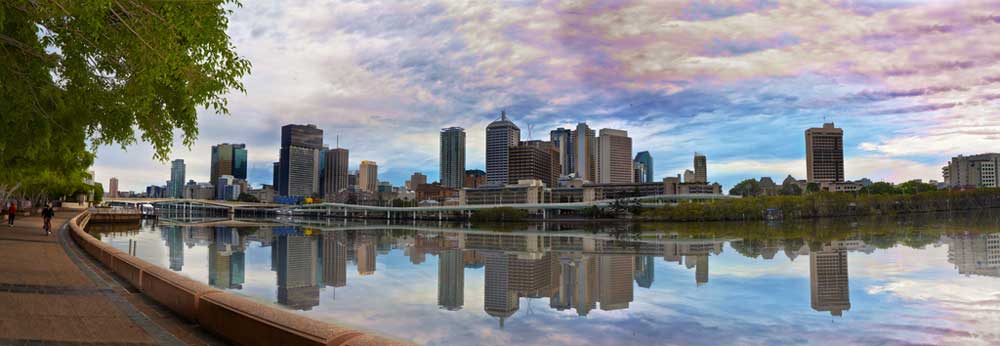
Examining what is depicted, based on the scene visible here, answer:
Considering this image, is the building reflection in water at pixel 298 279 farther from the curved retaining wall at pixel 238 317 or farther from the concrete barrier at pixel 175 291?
the curved retaining wall at pixel 238 317

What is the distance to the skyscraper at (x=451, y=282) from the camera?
1861cm

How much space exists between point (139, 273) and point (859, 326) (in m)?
17.1

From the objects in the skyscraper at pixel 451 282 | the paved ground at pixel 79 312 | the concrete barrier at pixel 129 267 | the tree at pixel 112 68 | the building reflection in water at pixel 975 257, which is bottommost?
the skyscraper at pixel 451 282

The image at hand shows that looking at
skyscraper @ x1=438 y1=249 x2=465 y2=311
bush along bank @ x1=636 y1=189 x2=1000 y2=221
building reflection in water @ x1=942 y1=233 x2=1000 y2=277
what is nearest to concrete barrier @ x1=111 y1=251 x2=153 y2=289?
skyscraper @ x1=438 y1=249 x2=465 y2=311

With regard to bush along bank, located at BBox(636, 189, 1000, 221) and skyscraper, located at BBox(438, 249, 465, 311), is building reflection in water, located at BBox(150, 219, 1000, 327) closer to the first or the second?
skyscraper, located at BBox(438, 249, 465, 311)

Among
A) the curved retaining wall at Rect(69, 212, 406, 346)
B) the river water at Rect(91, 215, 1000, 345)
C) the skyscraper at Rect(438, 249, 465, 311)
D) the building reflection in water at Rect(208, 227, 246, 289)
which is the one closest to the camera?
the curved retaining wall at Rect(69, 212, 406, 346)

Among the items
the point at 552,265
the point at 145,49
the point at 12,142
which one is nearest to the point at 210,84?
the point at 145,49

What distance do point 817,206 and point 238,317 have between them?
15836cm

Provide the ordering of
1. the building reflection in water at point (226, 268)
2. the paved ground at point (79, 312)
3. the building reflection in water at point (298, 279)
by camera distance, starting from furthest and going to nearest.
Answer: the building reflection in water at point (226, 268)
the building reflection in water at point (298, 279)
the paved ground at point (79, 312)

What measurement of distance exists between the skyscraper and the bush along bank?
10393 cm

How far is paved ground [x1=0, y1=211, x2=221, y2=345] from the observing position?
8.72 m

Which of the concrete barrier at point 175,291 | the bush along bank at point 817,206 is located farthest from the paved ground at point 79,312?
the bush along bank at point 817,206

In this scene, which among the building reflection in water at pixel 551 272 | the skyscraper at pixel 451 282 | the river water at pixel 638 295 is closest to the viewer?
the river water at pixel 638 295

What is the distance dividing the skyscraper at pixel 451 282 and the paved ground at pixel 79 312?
8.46 metres
